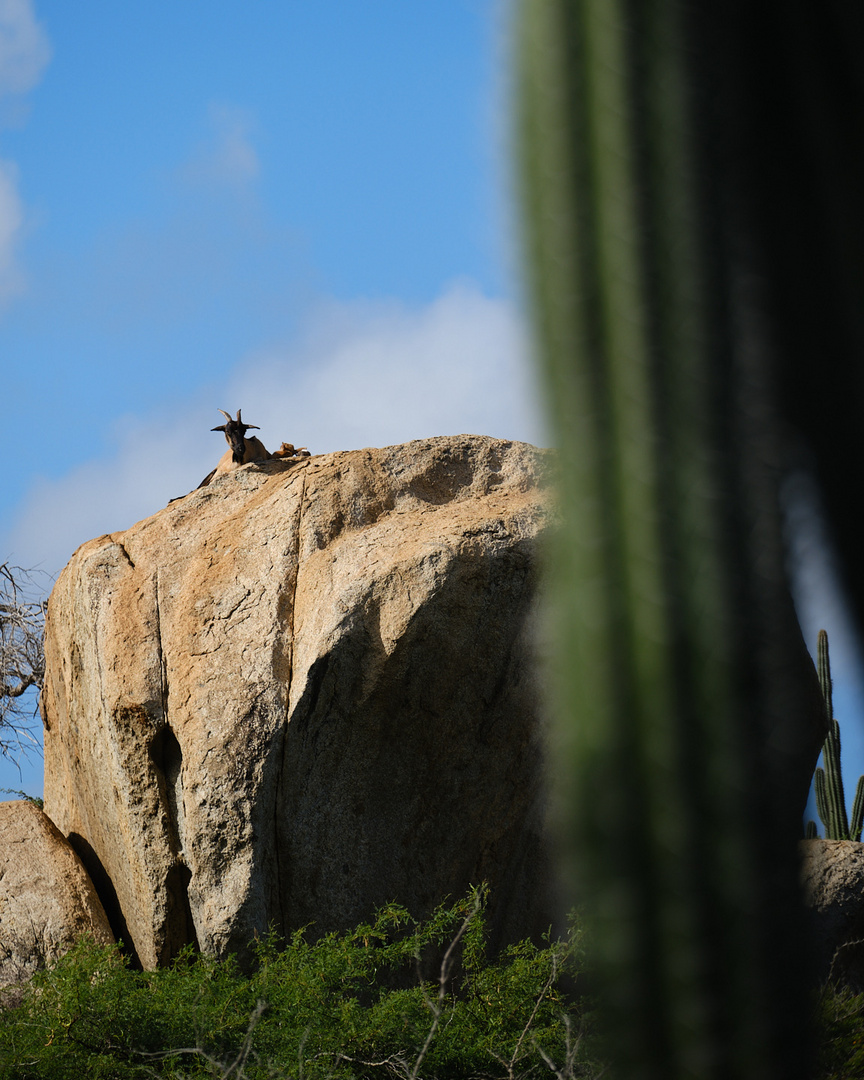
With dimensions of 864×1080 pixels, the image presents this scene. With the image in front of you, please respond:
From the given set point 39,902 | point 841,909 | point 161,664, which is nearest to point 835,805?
point 841,909

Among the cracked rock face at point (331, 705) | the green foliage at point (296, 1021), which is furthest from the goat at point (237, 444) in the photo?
the green foliage at point (296, 1021)

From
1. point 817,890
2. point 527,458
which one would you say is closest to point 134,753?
point 527,458

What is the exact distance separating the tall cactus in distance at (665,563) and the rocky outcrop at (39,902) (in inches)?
222

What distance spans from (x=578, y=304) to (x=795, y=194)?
284 mm

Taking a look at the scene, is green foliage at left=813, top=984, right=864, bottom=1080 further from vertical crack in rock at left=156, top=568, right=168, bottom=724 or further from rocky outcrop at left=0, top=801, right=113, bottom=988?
rocky outcrop at left=0, top=801, right=113, bottom=988

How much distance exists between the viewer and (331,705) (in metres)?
4.83

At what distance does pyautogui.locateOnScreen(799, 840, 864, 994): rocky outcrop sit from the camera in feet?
21.1

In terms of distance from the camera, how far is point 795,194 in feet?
2.80

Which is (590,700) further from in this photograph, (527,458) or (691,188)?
(527,458)

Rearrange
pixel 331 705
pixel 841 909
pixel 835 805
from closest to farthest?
pixel 331 705 → pixel 841 909 → pixel 835 805

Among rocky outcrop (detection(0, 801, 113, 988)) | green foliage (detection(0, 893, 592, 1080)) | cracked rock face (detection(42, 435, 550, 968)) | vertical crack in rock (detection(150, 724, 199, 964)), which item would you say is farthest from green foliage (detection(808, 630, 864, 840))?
rocky outcrop (detection(0, 801, 113, 988))

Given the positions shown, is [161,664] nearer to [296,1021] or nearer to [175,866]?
[175,866]

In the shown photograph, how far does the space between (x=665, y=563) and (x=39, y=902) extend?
598cm

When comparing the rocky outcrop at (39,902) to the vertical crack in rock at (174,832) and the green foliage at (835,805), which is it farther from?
the green foliage at (835,805)
